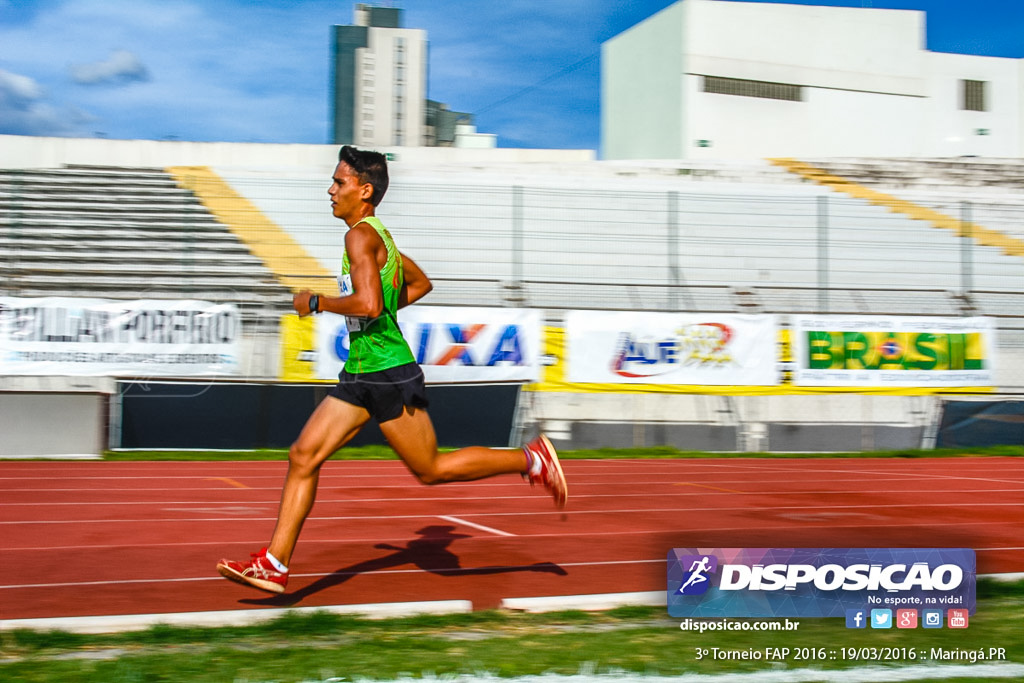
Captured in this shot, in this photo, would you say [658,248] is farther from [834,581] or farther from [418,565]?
[834,581]

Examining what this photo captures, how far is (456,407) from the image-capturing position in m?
14.2

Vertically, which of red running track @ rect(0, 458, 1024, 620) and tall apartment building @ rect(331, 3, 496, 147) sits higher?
tall apartment building @ rect(331, 3, 496, 147)

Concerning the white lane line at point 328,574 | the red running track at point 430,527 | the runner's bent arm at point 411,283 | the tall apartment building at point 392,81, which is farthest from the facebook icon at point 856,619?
the tall apartment building at point 392,81

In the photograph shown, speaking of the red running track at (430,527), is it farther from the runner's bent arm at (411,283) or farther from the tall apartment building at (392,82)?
the tall apartment building at (392,82)

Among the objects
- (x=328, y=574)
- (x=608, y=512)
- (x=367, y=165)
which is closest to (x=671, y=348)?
(x=608, y=512)

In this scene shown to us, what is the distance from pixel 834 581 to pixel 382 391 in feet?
6.16

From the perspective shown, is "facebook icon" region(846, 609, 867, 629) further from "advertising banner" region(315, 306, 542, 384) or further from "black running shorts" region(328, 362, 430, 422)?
"advertising banner" region(315, 306, 542, 384)

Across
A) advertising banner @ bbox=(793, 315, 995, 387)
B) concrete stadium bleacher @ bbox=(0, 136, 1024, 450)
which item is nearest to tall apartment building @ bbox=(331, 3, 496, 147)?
concrete stadium bleacher @ bbox=(0, 136, 1024, 450)

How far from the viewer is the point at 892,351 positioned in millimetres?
15148

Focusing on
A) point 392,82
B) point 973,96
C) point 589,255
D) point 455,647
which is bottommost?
point 455,647

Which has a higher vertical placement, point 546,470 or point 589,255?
point 589,255

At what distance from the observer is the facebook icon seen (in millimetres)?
3619

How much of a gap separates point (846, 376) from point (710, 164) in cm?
1570

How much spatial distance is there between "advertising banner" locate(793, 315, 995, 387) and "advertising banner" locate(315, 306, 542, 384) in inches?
156
